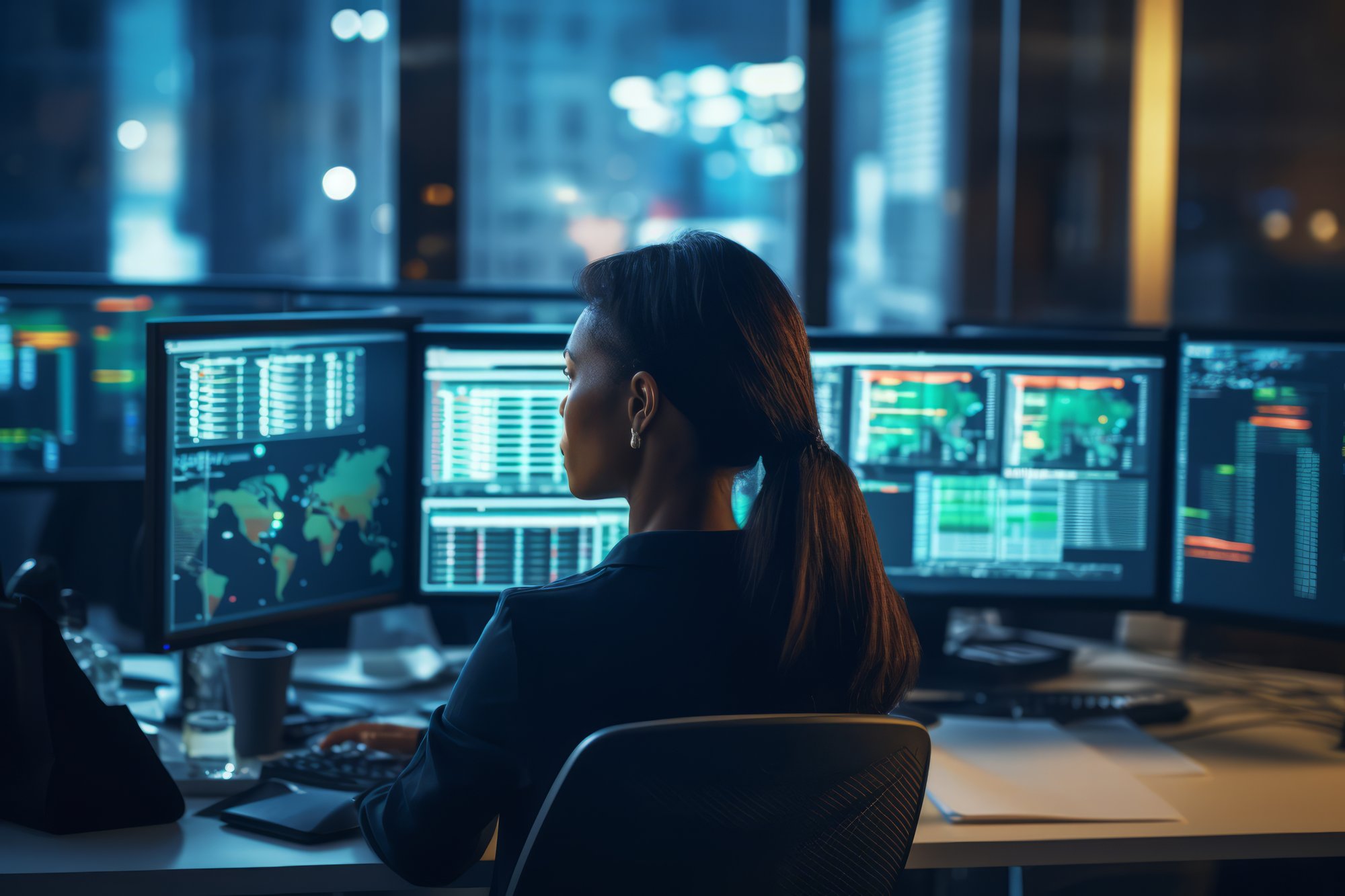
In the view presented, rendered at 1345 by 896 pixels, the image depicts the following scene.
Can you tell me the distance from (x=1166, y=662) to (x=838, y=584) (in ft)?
4.09

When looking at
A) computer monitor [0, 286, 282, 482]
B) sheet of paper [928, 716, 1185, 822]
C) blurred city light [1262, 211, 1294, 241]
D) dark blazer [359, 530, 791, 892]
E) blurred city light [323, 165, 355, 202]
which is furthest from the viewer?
blurred city light [1262, 211, 1294, 241]

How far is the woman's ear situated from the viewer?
1084 millimetres

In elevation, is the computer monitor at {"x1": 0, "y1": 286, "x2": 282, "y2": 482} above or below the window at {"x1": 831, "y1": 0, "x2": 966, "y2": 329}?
below

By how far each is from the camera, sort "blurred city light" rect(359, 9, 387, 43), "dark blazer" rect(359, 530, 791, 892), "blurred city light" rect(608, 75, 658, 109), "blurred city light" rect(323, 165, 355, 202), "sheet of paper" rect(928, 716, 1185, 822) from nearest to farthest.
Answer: "dark blazer" rect(359, 530, 791, 892), "sheet of paper" rect(928, 716, 1185, 822), "blurred city light" rect(359, 9, 387, 43), "blurred city light" rect(323, 165, 355, 202), "blurred city light" rect(608, 75, 658, 109)

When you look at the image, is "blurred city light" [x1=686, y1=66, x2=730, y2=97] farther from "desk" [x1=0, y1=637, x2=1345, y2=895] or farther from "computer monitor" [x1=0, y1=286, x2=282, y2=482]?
"desk" [x1=0, y1=637, x2=1345, y2=895]

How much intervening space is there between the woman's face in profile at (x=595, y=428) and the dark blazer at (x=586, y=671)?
93mm

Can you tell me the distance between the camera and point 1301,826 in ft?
4.53

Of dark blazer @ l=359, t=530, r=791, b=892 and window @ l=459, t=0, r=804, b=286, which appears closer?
dark blazer @ l=359, t=530, r=791, b=892

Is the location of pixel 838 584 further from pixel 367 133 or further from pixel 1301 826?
pixel 367 133

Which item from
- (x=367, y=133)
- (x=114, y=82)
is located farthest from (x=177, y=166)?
(x=367, y=133)

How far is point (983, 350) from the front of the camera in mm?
1771

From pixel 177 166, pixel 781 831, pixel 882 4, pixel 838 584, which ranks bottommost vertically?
pixel 781 831

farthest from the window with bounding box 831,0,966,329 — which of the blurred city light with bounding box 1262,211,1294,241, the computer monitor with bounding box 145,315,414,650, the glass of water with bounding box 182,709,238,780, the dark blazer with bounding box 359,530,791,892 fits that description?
the dark blazer with bounding box 359,530,791,892

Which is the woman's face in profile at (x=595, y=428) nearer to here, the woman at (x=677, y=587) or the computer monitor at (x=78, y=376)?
the woman at (x=677, y=587)
